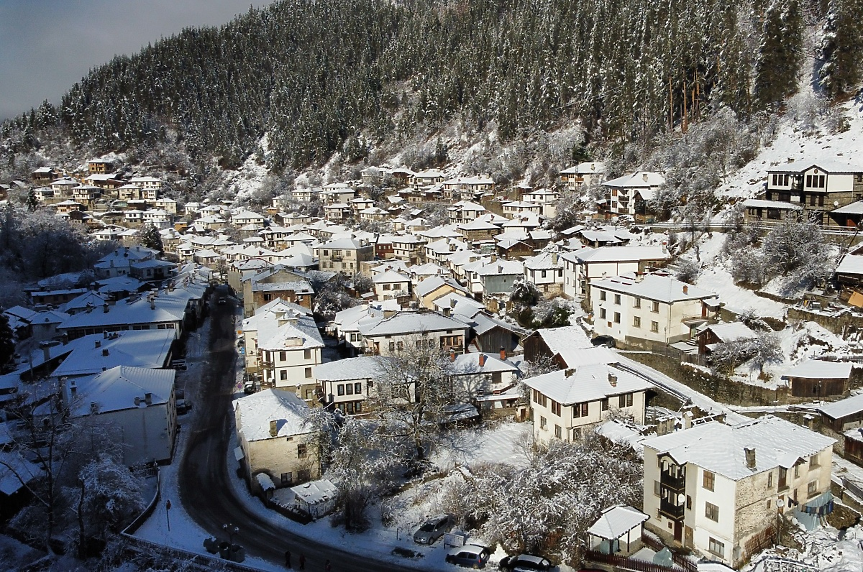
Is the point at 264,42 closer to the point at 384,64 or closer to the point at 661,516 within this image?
the point at 384,64

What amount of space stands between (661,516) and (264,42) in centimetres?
15562

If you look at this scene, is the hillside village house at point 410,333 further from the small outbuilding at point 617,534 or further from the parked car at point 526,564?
the small outbuilding at point 617,534

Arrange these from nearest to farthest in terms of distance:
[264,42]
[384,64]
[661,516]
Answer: [661,516]
[384,64]
[264,42]

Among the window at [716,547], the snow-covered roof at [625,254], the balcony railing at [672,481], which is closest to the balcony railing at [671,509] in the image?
the balcony railing at [672,481]

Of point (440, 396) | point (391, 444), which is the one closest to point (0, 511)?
point (391, 444)

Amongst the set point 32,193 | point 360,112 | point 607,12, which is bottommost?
point 32,193

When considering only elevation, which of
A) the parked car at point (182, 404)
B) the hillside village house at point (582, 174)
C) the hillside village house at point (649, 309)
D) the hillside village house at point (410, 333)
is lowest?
the parked car at point (182, 404)

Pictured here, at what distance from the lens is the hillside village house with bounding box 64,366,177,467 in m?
28.4

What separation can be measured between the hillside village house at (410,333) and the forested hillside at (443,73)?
30242 mm

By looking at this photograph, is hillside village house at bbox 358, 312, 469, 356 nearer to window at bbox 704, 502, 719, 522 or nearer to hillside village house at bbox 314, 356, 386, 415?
hillside village house at bbox 314, 356, 386, 415

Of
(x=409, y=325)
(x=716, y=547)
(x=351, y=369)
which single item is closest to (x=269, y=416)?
(x=351, y=369)

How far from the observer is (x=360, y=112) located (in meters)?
114

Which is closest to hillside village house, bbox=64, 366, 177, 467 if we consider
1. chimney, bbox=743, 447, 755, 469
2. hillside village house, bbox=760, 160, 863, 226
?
chimney, bbox=743, 447, 755, 469

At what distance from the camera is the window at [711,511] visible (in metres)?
19.9
